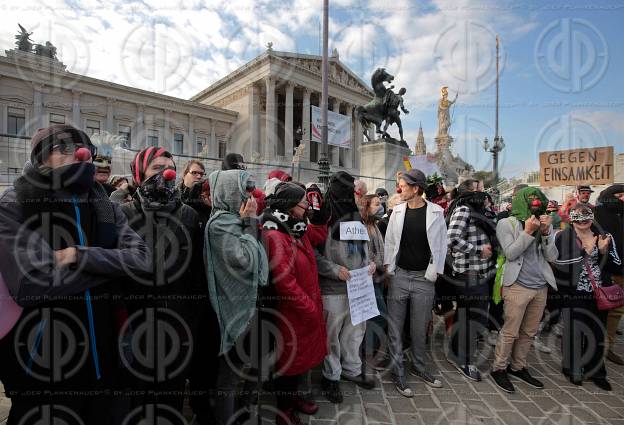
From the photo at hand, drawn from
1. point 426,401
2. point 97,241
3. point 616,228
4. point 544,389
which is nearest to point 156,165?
point 97,241

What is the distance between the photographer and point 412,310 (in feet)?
11.7

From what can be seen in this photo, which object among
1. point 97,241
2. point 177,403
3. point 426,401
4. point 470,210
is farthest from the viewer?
point 470,210

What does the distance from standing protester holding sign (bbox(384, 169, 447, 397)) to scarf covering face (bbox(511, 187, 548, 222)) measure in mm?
816

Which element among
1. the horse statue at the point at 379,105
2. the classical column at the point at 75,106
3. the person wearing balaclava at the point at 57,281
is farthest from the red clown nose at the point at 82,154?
the classical column at the point at 75,106

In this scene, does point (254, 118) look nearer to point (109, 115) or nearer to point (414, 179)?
point (109, 115)

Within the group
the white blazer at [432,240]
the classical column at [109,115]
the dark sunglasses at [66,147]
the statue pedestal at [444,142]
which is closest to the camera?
the dark sunglasses at [66,147]

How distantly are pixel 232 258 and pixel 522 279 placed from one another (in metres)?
3.02

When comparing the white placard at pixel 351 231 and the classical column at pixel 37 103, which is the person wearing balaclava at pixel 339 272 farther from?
the classical column at pixel 37 103

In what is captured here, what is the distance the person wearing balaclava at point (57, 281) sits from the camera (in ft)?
5.13

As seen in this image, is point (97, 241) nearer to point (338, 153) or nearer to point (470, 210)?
point (470, 210)

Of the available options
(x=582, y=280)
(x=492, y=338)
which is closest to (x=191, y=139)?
(x=492, y=338)

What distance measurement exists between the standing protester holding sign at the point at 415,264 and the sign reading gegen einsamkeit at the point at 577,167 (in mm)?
4444

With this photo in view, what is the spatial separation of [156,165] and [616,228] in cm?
549

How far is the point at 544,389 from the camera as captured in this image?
3395 millimetres
